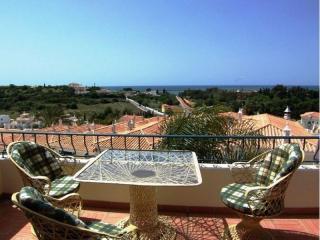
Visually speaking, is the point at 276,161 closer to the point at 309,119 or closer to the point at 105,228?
the point at 105,228

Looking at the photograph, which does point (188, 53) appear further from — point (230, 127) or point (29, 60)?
point (230, 127)

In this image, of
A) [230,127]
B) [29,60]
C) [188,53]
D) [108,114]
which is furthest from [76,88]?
[230,127]

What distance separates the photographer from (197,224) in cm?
357

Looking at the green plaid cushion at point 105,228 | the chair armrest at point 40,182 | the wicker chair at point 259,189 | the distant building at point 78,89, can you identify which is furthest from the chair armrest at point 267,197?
the distant building at point 78,89

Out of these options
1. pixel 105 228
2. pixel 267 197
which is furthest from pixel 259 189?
pixel 105 228

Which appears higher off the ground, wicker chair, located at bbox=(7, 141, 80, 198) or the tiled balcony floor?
wicker chair, located at bbox=(7, 141, 80, 198)

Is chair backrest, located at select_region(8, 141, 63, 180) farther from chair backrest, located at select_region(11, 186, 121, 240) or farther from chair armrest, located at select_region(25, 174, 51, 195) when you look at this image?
chair backrest, located at select_region(11, 186, 121, 240)

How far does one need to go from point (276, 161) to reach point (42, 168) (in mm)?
2452

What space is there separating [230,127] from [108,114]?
3606 cm

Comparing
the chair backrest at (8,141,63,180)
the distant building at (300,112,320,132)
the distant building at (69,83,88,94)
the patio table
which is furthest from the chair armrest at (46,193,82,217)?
the distant building at (69,83,88,94)

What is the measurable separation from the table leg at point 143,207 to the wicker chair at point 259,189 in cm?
68

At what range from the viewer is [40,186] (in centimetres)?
308

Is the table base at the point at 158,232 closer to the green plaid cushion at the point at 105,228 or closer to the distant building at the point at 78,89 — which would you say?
the green plaid cushion at the point at 105,228

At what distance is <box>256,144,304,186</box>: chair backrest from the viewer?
115 inches
